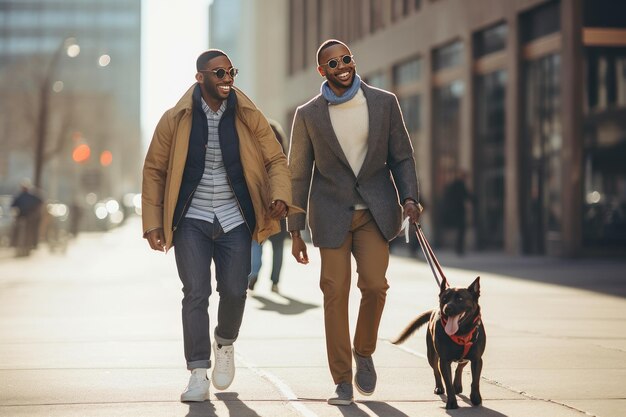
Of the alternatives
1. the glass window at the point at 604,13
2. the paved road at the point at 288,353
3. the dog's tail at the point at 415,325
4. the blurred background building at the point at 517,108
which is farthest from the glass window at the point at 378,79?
the dog's tail at the point at 415,325

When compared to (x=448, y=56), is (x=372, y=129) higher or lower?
lower

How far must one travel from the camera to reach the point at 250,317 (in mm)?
13039

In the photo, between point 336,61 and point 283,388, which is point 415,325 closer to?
point 283,388

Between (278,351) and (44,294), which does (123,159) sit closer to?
(44,294)

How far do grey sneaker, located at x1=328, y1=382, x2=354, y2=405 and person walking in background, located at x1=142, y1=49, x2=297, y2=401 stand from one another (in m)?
0.74

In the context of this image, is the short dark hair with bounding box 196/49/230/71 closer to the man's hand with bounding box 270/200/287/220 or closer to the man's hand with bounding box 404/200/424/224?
the man's hand with bounding box 270/200/287/220

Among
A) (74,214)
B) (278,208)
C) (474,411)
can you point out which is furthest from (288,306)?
(74,214)

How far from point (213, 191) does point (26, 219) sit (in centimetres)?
2529

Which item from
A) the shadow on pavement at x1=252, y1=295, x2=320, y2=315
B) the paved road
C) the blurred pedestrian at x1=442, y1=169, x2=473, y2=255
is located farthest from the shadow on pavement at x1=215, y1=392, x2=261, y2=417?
the blurred pedestrian at x1=442, y1=169, x2=473, y2=255

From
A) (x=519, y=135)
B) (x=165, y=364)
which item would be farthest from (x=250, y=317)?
(x=519, y=135)

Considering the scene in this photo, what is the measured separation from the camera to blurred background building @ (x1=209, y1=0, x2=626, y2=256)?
26422 mm

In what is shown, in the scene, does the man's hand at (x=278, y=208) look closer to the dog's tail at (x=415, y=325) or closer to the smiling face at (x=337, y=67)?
the smiling face at (x=337, y=67)

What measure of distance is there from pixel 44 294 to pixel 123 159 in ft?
341

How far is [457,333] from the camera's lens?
682cm
